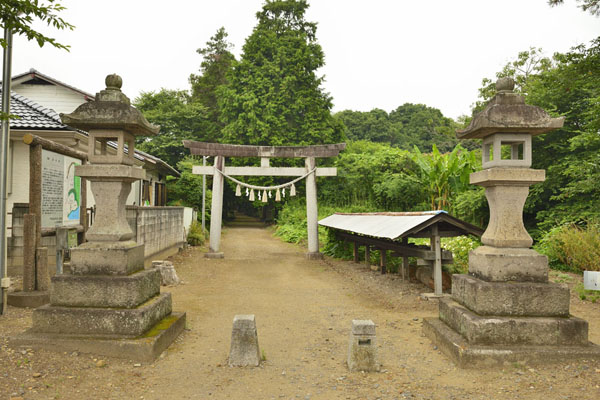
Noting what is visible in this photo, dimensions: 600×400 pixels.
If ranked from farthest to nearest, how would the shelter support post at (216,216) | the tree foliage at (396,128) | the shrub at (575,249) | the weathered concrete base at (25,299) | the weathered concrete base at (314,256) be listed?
the tree foliage at (396,128) → the weathered concrete base at (314,256) → the shelter support post at (216,216) → the shrub at (575,249) → the weathered concrete base at (25,299)

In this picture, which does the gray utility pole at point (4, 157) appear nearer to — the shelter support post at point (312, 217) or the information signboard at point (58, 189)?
the information signboard at point (58, 189)

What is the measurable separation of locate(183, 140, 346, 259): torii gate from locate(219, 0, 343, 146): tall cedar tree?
11565mm

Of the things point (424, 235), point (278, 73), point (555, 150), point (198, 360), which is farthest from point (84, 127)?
point (278, 73)

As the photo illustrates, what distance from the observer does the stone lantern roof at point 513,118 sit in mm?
4891

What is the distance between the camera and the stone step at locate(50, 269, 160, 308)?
15.9 feet

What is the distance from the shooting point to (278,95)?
1043 inches

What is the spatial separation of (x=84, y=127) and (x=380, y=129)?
41.3 meters

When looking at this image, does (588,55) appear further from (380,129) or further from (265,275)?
(380,129)

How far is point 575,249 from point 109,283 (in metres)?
10.8

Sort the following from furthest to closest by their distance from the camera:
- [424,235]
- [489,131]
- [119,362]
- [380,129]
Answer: [380,129] < [424,235] < [489,131] < [119,362]

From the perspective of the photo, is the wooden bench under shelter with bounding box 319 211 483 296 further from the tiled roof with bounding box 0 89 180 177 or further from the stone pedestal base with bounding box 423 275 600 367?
the tiled roof with bounding box 0 89 180 177

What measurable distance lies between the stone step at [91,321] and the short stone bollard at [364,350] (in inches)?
100

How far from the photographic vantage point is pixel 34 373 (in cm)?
406

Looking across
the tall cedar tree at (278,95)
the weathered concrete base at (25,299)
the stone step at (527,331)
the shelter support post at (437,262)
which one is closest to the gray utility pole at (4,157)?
the weathered concrete base at (25,299)
